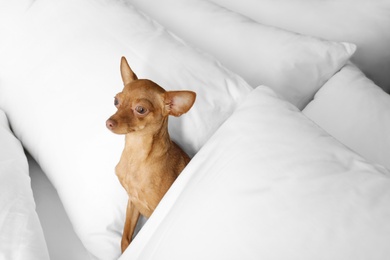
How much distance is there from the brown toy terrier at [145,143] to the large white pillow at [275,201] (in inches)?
2.2

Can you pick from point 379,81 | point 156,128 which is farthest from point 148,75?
point 379,81

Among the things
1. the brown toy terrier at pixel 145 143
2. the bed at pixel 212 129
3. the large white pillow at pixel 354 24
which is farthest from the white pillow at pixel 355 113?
the brown toy terrier at pixel 145 143

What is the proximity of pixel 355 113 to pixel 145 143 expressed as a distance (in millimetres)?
454

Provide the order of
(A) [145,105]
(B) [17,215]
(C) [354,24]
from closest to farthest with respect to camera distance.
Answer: (A) [145,105] < (B) [17,215] < (C) [354,24]

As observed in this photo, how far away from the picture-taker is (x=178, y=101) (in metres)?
0.72

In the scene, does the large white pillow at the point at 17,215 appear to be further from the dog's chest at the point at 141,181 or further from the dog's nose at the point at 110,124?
the dog's nose at the point at 110,124

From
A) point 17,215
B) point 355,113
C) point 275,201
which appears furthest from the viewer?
point 355,113

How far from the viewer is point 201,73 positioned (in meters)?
0.92

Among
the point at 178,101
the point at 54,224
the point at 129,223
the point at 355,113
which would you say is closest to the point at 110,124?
the point at 178,101

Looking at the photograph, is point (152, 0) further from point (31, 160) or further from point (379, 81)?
point (379, 81)

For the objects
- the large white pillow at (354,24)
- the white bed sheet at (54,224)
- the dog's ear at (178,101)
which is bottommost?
the white bed sheet at (54,224)

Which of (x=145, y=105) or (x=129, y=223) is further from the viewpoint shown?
(x=129, y=223)

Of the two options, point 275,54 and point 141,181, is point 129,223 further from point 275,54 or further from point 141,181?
point 275,54

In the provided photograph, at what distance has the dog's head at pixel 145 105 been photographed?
2.32 feet
